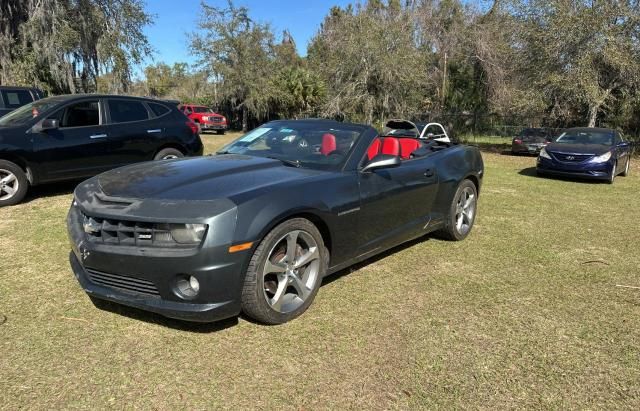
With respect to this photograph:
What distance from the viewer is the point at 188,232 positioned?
279 cm

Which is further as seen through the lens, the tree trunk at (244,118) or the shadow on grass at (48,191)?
the tree trunk at (244,118)

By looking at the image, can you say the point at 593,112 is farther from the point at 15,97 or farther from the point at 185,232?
the point at 185,232

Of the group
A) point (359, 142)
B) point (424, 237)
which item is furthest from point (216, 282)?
point (424, 237)

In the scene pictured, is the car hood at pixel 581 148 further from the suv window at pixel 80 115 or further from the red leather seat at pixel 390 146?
the suv window at pixel 80 115

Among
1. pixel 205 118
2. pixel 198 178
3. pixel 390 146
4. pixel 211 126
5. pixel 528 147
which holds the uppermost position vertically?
pixel 205 118

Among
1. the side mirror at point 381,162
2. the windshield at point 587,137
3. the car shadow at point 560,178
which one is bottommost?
the car shadow at point 560,178

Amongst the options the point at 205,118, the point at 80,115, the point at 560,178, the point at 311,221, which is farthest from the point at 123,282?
the point at 205,118

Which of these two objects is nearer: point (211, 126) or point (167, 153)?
point (167, 153)

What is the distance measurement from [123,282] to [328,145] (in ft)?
6.60

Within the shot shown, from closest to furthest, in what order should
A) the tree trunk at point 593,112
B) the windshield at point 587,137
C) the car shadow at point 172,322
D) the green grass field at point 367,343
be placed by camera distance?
the green grass field at point 367,343 → the car shadow at point 172,322 → the windshield at point 587,137 → the tree trunk at point 593,112

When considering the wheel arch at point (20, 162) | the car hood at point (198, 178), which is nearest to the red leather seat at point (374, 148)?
the car hood at point (198, 178)

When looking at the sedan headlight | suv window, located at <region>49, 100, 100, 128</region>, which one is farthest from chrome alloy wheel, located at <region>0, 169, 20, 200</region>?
the sedan headlight

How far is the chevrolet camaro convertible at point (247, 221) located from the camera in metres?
2.82

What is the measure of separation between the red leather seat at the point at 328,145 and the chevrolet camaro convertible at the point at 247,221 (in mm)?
12
